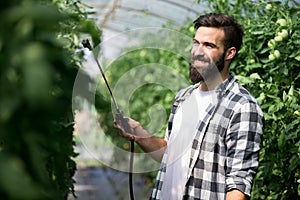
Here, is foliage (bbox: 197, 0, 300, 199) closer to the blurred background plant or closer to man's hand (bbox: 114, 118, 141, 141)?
the blurred background plant

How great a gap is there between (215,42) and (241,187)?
0.53m

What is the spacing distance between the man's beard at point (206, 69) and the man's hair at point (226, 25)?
2.8 inches

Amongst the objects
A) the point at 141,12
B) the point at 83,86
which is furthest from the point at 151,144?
the point at 141,12

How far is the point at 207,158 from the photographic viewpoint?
6.95ft

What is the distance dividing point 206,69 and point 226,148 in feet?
0.96

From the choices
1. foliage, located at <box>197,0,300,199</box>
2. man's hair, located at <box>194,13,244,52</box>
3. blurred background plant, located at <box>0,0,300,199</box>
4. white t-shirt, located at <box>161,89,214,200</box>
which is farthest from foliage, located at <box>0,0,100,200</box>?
foliage, located at <box>197,0,300,199</box>

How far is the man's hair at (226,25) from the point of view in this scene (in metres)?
2.26

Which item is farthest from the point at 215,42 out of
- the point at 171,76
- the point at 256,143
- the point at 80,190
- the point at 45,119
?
the point at 80,190

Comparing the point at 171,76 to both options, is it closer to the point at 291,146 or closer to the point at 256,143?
the point at 291,146

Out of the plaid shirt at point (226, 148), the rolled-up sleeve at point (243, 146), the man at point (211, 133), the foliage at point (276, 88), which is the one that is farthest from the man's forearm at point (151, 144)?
the foliage at point (276, 88)

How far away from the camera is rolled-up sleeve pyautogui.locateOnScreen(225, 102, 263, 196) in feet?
6.64

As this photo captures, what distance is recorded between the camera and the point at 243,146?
2.04 metres

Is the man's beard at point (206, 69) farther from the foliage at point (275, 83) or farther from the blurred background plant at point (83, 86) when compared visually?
the foliage at point (275, 83)

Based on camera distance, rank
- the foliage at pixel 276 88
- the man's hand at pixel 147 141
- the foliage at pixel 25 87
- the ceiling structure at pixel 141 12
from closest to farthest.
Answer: the foliage at pixel 25 87
the man's hand at pixel 147 141
the foliage at pixel 276 88
the ceiling structure at pixel 141 12
